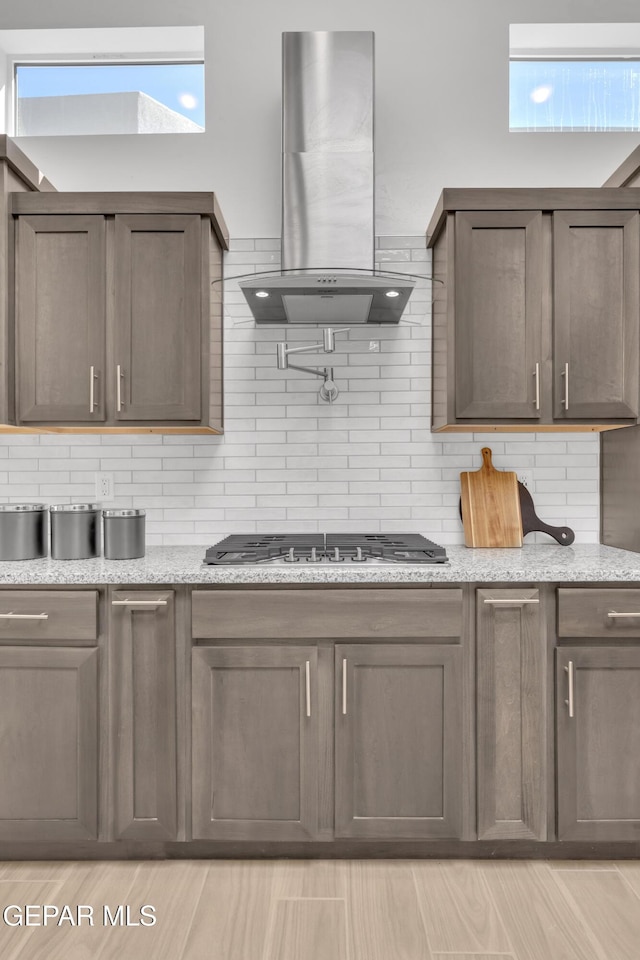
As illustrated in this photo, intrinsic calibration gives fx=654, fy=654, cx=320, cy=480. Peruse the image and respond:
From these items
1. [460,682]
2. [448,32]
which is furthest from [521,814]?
[448,32]

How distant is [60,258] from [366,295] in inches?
48.0

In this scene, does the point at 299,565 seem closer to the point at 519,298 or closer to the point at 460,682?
the point at 460,682

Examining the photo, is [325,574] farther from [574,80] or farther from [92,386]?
[574,80]

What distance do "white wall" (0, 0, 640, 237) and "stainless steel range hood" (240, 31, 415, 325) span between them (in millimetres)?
307

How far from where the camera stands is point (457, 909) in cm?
201

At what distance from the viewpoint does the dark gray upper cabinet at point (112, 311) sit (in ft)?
8.45

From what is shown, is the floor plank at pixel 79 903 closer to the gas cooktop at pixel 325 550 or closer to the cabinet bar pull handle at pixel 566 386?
the gas cooktop at pixel 325 550

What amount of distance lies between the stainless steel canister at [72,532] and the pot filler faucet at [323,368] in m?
0.97

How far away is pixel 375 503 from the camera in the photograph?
2.99 metres

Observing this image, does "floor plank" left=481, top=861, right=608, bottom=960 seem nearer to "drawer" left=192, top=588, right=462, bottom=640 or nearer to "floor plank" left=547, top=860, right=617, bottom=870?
"floor plank" left=547, top=860, right=617, bottom=870

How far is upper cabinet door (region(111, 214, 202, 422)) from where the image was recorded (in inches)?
102

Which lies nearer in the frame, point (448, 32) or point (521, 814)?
point (521, 814)

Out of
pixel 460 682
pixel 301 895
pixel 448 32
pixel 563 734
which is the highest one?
pixel 448 32

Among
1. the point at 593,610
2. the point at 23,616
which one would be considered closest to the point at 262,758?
the point at 23,616
